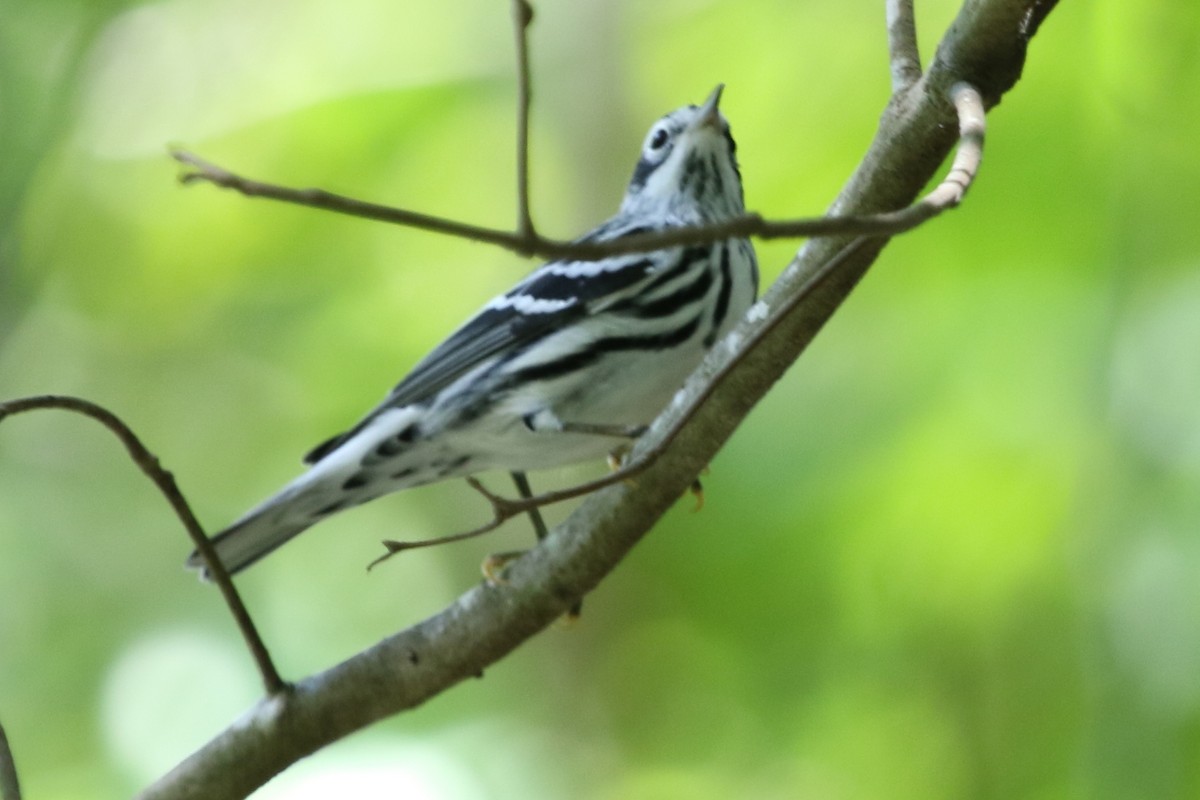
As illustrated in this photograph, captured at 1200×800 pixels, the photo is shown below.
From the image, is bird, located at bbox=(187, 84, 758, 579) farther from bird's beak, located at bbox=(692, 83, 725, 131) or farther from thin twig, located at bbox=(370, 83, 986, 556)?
thin twig, located at bbox=(370, 83, 986, 556)

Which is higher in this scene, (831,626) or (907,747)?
(831,626)

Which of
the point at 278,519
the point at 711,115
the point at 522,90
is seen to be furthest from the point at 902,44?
the point at 278,519

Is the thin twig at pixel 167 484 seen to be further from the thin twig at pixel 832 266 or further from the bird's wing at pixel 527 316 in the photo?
the bird's wing at pixel 527 316

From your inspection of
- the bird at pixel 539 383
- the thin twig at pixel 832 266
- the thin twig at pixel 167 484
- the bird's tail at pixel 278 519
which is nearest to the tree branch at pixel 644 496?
the thin twig at pixel 832 266

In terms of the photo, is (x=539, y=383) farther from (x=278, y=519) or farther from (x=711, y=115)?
(x=711, y=115)

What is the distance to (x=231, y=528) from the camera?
139 inches

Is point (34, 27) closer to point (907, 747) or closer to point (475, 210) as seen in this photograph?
point (475, 210)

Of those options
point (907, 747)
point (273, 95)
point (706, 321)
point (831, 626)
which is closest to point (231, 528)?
point (706, 321)

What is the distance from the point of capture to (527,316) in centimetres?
347

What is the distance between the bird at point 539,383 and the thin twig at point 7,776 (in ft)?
2.15

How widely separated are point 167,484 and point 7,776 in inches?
25.8

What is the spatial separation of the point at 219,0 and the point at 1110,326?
13.6ft

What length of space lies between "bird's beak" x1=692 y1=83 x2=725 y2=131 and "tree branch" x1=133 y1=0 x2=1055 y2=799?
1.49 m

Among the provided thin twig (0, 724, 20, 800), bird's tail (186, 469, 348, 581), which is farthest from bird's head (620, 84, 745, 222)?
thin twig (0, 724, 20, 800)
